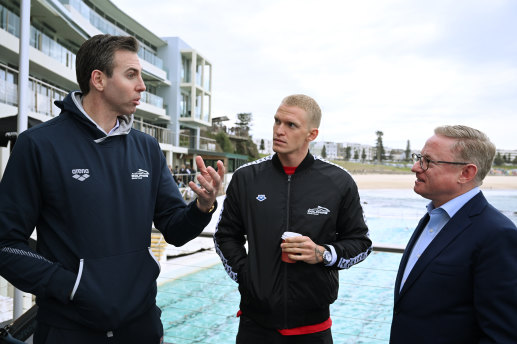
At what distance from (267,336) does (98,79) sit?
1.55 meters


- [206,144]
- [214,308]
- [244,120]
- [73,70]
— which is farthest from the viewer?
[244,120]

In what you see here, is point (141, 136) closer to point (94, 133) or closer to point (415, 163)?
point (94, 133)

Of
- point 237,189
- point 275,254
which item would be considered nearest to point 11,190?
point 237,189

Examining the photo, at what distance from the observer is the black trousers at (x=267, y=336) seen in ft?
6.36

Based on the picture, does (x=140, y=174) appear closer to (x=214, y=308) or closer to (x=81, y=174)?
(x=81, y=174)

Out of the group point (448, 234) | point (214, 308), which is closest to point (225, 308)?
point (214, 308)

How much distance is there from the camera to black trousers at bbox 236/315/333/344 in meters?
1.94

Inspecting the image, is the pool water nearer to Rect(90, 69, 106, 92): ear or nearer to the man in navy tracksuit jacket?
the man in navy tracksuit jacket

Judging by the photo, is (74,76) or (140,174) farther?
(74,76)

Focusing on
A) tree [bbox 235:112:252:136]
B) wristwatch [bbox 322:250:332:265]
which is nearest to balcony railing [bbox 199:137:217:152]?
wristwatch [bbox 322:250:332:265]

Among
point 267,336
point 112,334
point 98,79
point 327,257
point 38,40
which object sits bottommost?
point 267,336

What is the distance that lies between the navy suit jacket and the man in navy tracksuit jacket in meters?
1.01

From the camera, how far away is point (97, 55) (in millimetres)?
1559

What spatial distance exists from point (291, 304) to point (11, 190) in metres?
1.40
